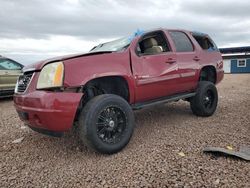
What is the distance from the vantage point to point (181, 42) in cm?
561

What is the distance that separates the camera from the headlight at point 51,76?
363 cm

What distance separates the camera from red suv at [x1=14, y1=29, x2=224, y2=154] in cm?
365

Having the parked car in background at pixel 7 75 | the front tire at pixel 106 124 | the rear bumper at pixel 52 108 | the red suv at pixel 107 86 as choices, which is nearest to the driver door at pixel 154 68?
the red suv at pixel 107 86

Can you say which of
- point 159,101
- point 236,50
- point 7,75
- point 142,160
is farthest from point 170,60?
point 236,50

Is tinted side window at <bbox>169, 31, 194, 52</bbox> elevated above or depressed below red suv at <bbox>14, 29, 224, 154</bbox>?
above

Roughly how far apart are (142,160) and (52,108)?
1377 mm

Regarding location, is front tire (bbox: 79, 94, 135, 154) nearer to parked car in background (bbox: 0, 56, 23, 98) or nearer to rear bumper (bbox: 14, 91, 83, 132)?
rear bumper (bbox: 14, 91, 83, 132)

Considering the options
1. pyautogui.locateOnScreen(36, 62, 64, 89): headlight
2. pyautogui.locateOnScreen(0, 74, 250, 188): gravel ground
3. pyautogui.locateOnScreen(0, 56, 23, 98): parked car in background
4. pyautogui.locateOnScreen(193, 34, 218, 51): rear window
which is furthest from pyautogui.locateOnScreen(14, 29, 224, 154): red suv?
pyautogui.locateOnScreen(0, 56, 23, 98): parked car in background

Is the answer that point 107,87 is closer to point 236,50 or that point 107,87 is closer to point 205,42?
point 205,42

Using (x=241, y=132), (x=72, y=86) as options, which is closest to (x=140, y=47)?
(x=72, y=86)

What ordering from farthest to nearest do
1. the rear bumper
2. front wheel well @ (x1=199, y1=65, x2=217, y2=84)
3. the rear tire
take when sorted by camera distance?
1. front wheel well @ (x1=199, y1=65, x2=217, y2=84)
2. the rear tire
3. the rear bumper

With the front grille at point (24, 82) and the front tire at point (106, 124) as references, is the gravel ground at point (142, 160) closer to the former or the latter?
the front tire at point (106, 124)

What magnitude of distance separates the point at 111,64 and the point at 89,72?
422 mm

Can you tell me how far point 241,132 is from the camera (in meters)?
4.84
